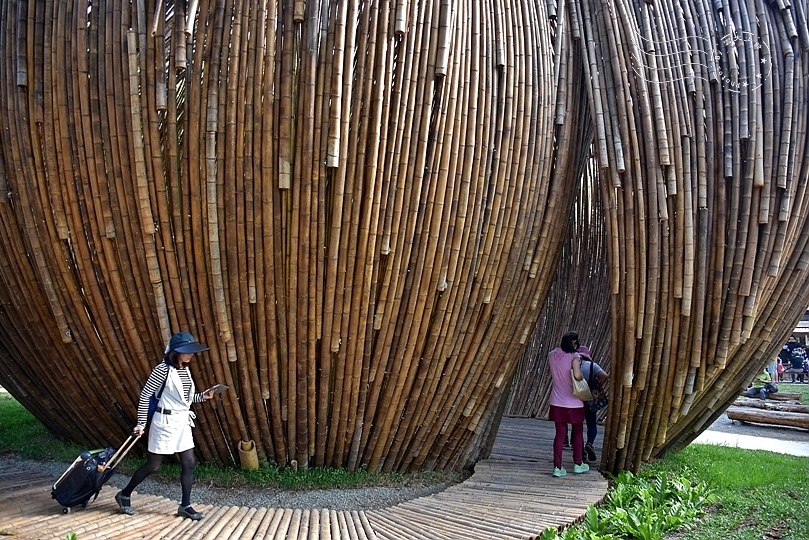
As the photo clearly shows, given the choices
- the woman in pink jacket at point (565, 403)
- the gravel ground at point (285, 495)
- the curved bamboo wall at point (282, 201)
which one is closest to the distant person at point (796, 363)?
the woman in pink jacket at point (565, 403)

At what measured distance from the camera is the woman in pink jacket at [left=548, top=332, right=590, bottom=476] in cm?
521

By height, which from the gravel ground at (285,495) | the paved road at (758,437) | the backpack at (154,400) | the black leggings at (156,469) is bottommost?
the gravel ground at (285,495)

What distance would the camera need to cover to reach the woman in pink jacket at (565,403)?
5.21 metres

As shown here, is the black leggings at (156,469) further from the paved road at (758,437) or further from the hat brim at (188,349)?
the paved road at (758,437)

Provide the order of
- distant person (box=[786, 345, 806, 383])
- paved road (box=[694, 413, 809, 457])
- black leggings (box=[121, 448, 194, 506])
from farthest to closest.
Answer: distant person (box=[786, 345, 806, 383]) → paved road (box=[694, 413, 809, 457]) → black leggings (box=[121, 448, 194, 506])

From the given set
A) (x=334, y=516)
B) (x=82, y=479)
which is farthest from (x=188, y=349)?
(x=334, y=516)

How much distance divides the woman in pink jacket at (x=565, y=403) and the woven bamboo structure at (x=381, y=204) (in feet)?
0.88

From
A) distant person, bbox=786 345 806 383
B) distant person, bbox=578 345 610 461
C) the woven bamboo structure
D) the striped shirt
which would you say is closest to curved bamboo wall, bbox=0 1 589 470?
the woven bamboo structure

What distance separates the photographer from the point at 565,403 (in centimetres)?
521

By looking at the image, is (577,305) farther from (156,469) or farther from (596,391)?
(156,469)

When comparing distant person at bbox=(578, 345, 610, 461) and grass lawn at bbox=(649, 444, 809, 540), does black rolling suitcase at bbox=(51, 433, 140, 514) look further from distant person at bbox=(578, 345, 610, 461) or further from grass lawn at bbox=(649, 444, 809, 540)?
distant person at bbox=(578, 345, 610, 461)

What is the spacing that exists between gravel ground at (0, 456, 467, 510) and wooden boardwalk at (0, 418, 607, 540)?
0.18m

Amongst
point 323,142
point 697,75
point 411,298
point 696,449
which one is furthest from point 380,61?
point 696,449

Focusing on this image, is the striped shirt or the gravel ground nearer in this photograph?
the striped shirt
